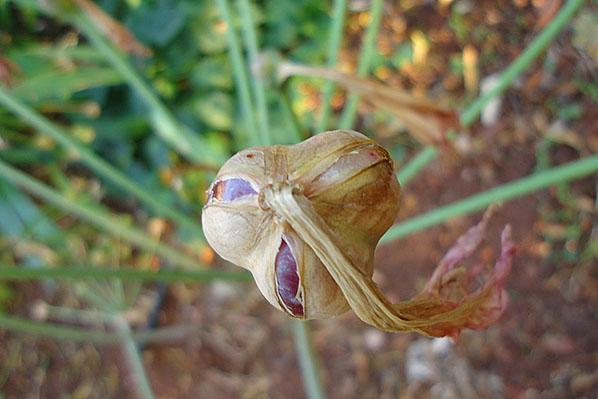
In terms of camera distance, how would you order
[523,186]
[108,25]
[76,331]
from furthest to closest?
[76,331] → [108,25] → [523,186]

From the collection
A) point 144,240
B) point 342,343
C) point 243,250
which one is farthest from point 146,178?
point 243,250

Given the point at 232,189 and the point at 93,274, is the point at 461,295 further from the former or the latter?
the point at 93,274

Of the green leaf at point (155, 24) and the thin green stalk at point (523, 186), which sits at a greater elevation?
the green leaf at point (155, 24)

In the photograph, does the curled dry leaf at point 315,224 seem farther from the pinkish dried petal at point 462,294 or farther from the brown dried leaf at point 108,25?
the brown dried leaf at point 108,25

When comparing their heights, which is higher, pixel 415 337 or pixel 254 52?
pixel 254 52

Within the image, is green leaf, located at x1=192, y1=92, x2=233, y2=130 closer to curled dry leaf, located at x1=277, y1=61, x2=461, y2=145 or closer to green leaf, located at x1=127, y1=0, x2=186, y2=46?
green leaf, located at x1=127, y1=0, x2=186, y2=46

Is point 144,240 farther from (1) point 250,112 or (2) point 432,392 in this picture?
(2) point 432,392

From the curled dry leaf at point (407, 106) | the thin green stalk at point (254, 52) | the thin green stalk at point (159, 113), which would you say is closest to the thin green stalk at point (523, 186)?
the curled dry leaf at point (407, 106)

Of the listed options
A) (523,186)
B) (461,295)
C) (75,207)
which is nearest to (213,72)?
(75,207)
